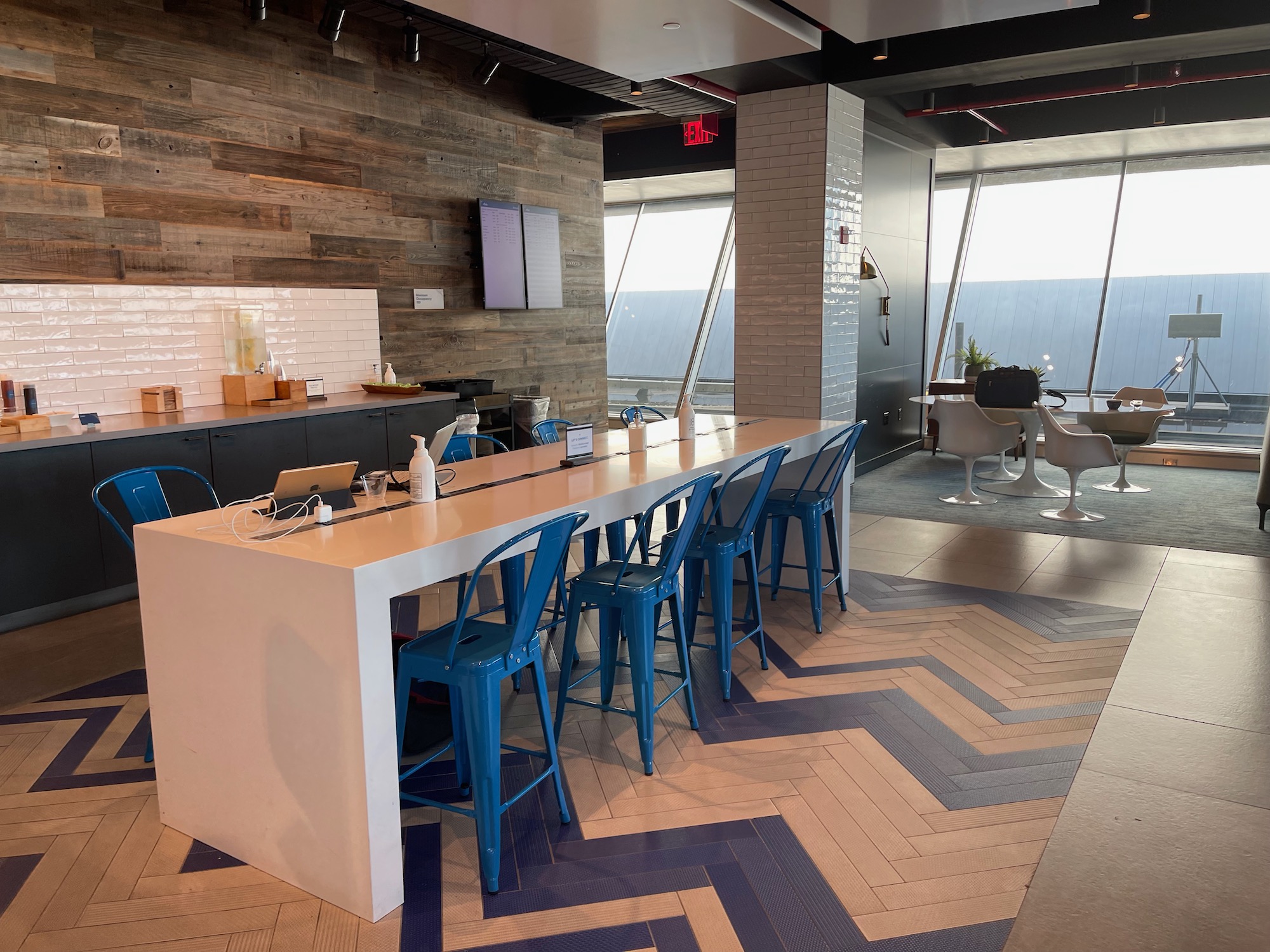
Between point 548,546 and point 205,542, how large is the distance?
957mm

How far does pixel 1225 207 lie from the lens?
9.52 m

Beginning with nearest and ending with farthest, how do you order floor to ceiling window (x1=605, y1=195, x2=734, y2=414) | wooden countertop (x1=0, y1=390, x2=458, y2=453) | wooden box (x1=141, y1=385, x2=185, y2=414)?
wooden countertop (x1=0, y1=390, x2=458, y2=453) → wooden box (x1=141, y1=385, x2=185, y2=414) → floor to ceiling window (x1=605, y1=195, x2=734, y2=414)

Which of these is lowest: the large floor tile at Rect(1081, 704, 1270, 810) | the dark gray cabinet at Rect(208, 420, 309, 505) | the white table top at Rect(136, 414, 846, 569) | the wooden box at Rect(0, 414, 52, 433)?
the large floor tile at Rect(1081, 704, 1270, 810)

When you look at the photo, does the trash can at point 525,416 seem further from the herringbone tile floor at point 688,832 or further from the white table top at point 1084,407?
the herringbone tile floor at point 688,832

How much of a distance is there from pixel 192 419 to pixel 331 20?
2.73 meters

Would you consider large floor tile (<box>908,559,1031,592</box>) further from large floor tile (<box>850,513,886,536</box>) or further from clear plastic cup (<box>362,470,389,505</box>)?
clear plastic cup (<box>362,470,389,505</box>)

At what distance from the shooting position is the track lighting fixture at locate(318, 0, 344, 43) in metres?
5.68

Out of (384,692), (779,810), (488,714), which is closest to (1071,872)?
(779,810)

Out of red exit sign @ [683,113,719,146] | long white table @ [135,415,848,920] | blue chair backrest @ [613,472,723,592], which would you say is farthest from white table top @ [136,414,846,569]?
red exit sign @ [683,113,719,146]

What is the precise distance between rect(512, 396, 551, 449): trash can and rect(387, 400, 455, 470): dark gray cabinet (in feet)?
3.32

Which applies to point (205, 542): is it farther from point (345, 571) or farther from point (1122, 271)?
point (1122, 271)

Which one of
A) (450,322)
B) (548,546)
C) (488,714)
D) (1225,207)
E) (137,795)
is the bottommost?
(137,795)

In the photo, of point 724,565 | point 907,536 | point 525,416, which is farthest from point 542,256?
point 724,565

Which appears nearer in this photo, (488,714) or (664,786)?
(488,714)
